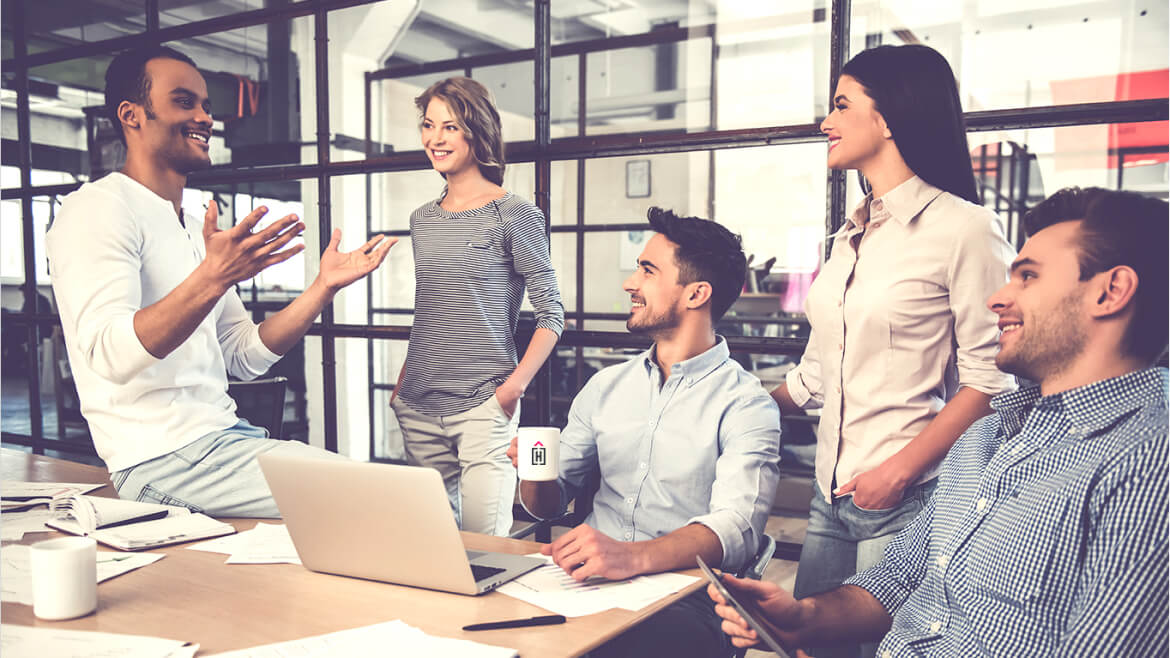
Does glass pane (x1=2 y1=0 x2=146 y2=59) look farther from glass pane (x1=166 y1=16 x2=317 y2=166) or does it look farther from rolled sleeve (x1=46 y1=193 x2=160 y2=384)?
rolled sleeve (x1=46 y1=193 x2=160 y2=384)

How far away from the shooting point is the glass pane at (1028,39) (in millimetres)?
2379

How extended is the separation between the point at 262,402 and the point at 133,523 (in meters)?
0.90

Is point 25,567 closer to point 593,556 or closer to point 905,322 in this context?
point 593,556

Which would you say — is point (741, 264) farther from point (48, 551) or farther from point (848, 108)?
point (48, 551)

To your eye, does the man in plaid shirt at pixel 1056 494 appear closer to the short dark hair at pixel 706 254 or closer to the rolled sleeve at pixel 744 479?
the rolled sleeve at pixel 744 479

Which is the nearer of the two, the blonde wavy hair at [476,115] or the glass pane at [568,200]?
the blonde wavy hair at [476,115]

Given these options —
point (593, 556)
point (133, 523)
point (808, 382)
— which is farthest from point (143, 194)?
point (808, 382)

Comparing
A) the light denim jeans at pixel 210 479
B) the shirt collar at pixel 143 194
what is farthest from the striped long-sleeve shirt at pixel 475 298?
the shirt collar at pixel 143 194

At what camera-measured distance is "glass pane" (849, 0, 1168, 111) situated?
2379mm

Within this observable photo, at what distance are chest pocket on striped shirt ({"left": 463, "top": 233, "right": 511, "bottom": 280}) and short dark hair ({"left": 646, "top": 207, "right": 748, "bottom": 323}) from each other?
0.51 m

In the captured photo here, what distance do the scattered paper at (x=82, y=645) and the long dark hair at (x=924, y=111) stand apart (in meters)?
1.49

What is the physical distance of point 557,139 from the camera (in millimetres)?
3088

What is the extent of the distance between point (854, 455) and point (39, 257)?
4022 millimetres

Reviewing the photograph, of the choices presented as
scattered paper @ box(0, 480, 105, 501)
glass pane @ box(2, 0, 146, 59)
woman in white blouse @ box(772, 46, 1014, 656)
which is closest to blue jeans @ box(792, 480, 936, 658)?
woman in white blouse @ box(772, 46, 1014, 656)
